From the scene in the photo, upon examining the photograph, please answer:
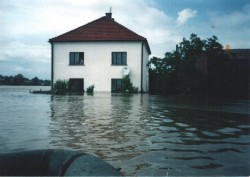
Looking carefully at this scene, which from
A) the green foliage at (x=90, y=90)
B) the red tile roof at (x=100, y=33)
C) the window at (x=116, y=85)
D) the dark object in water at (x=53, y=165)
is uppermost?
the red tile roof at (x=100, y=33)

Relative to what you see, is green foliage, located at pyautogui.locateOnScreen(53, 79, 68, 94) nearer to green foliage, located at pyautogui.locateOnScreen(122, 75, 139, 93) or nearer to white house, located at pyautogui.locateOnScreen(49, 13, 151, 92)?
white house, located at pyautogui.locateOnScreen(49, 13, 151, 92)

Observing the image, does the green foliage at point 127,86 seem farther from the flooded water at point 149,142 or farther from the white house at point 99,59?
the flooded water at point 149,142

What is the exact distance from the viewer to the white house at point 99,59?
77.4 ft

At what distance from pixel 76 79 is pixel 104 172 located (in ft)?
74.4

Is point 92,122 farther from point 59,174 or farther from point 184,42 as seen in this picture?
point 184,42

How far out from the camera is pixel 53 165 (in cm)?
200

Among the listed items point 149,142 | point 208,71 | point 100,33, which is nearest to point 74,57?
point 100,33

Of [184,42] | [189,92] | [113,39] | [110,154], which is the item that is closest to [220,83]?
[189,92]

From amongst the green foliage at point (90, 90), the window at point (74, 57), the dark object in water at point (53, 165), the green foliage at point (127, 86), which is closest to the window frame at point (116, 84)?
the green foliage at point (127, 86)

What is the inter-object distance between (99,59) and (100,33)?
91.6 inches

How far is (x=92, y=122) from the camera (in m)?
6.01

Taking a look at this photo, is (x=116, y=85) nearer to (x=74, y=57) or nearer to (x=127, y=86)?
(x=127, y=86)

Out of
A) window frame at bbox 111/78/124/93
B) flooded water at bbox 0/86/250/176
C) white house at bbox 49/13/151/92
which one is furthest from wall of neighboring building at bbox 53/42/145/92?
flooded water at bbox 0/86/250/176

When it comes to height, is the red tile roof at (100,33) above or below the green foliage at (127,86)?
above
